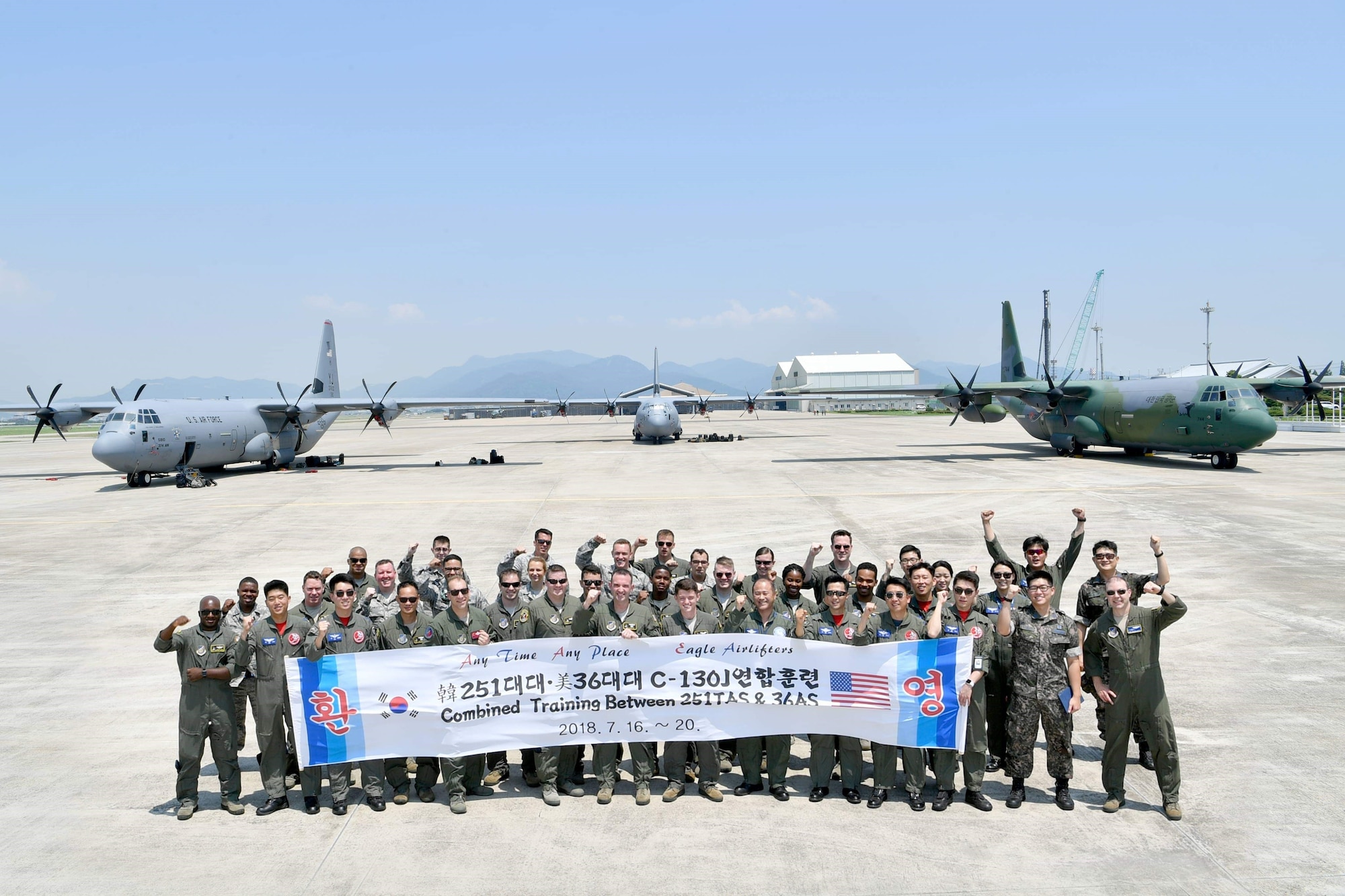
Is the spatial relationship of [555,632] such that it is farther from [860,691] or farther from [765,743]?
[860,691]

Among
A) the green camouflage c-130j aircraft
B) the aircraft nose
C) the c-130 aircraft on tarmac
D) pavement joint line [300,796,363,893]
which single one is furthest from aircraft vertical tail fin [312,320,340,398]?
pavement joint line [300,796,363,893]

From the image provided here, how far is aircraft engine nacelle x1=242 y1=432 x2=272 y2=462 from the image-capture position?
35406mm

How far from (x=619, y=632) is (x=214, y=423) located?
103ft

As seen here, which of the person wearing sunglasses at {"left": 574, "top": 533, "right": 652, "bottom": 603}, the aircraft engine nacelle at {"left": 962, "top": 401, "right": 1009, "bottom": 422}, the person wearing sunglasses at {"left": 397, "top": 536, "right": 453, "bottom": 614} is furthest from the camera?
the aircraft engine nacelle at {"left": 962, "top": 401, "right": 1009, "bottom": 422}

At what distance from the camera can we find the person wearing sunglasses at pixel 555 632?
7098 millimetres

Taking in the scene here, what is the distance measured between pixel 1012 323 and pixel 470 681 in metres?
42.7

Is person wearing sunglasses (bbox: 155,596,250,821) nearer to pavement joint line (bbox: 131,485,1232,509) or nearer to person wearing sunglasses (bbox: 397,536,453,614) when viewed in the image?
person wearing sunglasses (bbox: 397,536,453,614)

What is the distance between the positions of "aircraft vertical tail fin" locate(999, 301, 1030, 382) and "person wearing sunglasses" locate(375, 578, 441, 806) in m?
41.5

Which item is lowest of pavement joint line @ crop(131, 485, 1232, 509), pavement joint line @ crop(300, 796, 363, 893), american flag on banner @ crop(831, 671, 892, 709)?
pavement joint line @ crop(300, 796, 363, 893)

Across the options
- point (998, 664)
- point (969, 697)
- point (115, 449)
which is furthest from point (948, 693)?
point (115, 449)

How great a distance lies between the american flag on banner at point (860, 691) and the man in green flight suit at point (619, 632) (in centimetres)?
144

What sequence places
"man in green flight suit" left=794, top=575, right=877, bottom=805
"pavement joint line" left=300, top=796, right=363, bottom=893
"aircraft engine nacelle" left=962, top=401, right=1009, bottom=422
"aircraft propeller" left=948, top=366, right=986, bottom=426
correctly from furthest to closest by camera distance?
"aircraft engine nacelle" left=962, top=401, right=1009, bottom=422
"aircraft propeller" left=948, top=366, right=986, bottom=426
"man in green flight suit" left=794, top=575, right=877, bottom=805
"pavement joint line" left=300, top=796, right=363, bottom=893

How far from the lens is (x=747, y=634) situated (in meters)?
7.21

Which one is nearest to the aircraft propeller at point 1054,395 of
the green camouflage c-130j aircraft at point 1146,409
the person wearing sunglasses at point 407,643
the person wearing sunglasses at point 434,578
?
the green camouflage c-130j aircraft at point 1146,409
